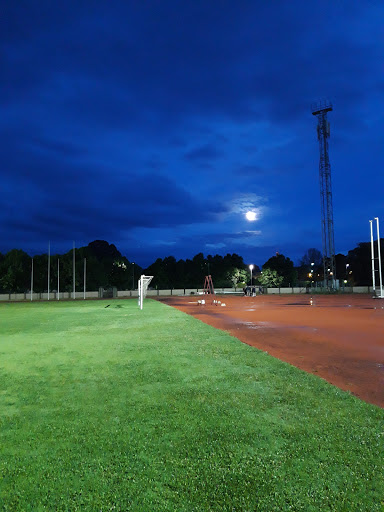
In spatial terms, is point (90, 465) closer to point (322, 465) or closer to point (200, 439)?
point (200, 439)

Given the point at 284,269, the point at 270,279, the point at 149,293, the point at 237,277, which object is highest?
the point at 284,269

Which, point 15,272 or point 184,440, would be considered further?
point 15,272

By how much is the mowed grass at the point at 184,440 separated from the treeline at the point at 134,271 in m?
50.2

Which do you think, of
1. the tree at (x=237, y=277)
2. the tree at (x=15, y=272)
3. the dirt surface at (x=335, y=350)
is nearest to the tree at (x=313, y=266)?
the tree at (x=237, y=277)

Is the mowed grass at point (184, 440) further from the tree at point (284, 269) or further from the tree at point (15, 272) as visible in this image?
the tree at point (284, 269)

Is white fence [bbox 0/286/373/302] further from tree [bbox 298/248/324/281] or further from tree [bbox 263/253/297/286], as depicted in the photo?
tree [bbox 298/248/324/281]

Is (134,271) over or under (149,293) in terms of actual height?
over

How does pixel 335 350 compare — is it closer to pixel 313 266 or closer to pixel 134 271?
pixel 134 271

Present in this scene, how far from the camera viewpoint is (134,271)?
259 feet

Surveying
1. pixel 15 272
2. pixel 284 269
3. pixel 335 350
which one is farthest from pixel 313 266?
pixel 335 350

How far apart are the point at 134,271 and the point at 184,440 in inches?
3009

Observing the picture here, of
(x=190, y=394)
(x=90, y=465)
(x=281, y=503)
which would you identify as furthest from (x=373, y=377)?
(x=90, y=465)

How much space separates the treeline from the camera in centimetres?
6141

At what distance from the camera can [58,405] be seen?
16.0ft
